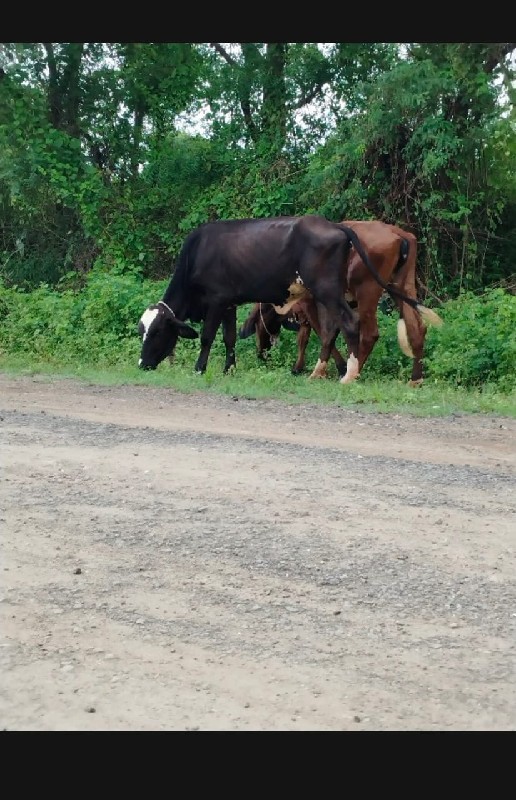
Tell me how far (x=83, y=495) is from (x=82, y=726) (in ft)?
10.3

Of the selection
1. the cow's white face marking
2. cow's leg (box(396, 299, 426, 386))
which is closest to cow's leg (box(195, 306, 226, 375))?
the cow's white face marking

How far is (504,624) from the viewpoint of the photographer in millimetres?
4805

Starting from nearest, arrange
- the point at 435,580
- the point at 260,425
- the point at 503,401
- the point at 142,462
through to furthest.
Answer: the point at 435,580, the point at 142,462, the point at 260,425, the point at 503,401

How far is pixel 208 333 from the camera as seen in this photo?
1420 cm

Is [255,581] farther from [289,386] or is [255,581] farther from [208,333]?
[208,333]

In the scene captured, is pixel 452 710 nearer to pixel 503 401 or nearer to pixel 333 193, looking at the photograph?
pixel 503 401

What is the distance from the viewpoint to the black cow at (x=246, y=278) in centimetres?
1348

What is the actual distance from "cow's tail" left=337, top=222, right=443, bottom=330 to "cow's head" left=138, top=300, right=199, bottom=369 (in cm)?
237

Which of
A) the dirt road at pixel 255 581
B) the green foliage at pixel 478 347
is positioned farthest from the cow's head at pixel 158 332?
the dirt road at pixel 255 581

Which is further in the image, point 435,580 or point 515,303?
point 515,303

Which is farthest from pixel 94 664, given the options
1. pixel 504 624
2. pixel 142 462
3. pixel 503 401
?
pixel 503 401

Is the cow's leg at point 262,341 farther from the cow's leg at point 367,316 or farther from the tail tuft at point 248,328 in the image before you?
the cow's leg at point 367,316

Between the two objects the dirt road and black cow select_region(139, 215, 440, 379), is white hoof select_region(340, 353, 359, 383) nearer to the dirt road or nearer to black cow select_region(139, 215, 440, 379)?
black cow select_region(139, 215, 440, 379)

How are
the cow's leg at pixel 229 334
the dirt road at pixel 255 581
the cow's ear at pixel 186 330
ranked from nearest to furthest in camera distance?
the dirt road at pixel 255 581 → the cow's ear at pixel 186 330 → the cow's leg at pixel 229 334
